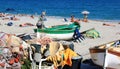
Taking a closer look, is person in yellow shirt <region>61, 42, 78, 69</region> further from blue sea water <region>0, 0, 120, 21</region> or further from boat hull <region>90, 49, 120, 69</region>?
blue sea water <region>0, 0, 120, 21</region>

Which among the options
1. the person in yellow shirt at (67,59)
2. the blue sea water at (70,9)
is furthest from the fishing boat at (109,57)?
the blue sea water at (70,9)

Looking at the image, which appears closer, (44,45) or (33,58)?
(33,58)

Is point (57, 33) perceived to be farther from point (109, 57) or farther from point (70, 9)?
point (70, 9)

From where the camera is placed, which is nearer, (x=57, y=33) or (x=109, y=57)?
(x=109, y=57)

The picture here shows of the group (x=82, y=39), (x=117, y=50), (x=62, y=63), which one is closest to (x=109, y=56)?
(x=117, y=50)

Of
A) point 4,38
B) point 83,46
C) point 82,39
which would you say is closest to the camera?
point 4,38

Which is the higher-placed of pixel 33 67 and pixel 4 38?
pixel 4 38

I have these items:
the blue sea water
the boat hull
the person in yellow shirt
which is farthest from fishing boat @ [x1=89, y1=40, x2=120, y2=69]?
the blue sea water

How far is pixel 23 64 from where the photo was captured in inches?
549

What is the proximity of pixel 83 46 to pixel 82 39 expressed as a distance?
71.8 inches

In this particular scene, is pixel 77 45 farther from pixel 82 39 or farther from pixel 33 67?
pixel 33 67

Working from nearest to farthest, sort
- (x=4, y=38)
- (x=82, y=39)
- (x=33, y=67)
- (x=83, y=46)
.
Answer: (x=33, y=67) < (x=4, y=38) < (x=83, y=46) < (x=82, y=39)

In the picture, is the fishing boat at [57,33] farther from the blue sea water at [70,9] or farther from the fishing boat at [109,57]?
the blue sea water at [70,9]

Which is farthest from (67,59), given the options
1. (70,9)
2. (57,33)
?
(70,9)
